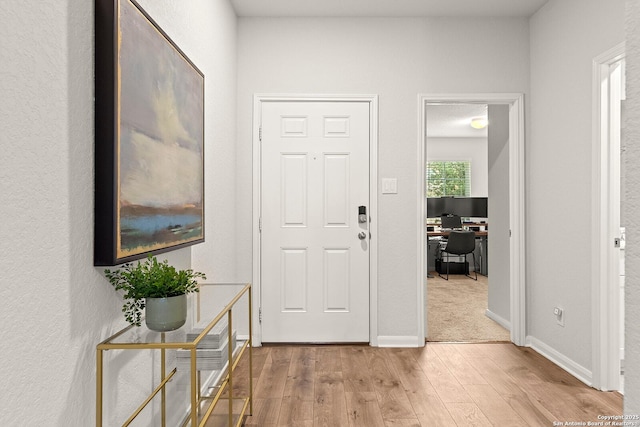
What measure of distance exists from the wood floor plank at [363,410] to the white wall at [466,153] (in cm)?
648

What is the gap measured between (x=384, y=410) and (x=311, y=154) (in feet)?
6.25

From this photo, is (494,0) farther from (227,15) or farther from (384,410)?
(384,410)

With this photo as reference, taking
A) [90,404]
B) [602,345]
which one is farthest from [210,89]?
[602,345]

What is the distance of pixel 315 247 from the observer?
3217mm

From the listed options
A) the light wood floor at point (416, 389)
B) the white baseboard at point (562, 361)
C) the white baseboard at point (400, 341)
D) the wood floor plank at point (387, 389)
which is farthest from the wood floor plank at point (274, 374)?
the white baseboard at point (562, 361)

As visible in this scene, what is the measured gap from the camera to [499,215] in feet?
12.4

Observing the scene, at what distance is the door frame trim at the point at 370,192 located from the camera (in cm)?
317

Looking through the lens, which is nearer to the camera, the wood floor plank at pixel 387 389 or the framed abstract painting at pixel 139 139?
the framed abstract painting at pixel 139 139

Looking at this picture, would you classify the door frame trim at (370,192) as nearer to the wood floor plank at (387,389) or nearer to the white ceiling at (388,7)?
the wood floor plank at (387,389)

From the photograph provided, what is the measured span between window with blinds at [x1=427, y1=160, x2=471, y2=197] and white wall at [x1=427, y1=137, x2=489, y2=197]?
0.32 ft

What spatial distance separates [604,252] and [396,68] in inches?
76.3

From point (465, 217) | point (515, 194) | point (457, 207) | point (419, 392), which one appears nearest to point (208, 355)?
point (419, 392)

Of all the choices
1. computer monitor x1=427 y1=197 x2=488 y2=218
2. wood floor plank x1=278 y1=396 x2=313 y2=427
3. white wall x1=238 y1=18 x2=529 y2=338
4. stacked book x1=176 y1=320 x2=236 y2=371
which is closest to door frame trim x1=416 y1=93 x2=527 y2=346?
white wall x1=238 y1=18 x2=529 y2=338

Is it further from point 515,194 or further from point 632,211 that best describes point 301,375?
point 632,211
